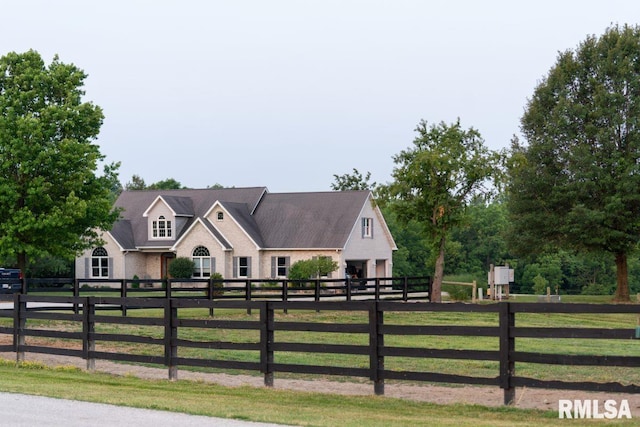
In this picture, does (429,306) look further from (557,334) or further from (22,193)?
(22,193)

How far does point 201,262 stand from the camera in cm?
6119

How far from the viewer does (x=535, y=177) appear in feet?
183

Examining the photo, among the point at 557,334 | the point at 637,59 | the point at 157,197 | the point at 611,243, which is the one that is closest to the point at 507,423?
the point at 557,334

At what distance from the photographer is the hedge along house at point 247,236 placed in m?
60.5

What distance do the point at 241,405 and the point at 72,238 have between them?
32.5 m

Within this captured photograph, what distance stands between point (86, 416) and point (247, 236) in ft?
159

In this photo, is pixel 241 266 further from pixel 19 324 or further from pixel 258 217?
pixel 19 324

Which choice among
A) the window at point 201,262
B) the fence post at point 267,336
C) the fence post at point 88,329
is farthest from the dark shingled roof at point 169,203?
the fence post at point 267,336

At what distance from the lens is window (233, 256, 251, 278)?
61.2 meters

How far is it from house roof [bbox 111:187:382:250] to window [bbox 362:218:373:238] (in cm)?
143

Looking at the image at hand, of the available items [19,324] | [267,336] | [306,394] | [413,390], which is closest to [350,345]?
[306,394]

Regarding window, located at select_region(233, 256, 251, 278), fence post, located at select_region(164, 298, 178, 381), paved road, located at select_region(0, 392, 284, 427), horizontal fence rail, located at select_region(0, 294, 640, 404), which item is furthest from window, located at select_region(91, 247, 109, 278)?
paved road, located at select_region(0, 392, 284, 427)

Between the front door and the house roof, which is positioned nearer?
the house roof

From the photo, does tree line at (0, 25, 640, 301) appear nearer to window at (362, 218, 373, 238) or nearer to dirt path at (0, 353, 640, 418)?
window at (362, 218, 373, 238)
